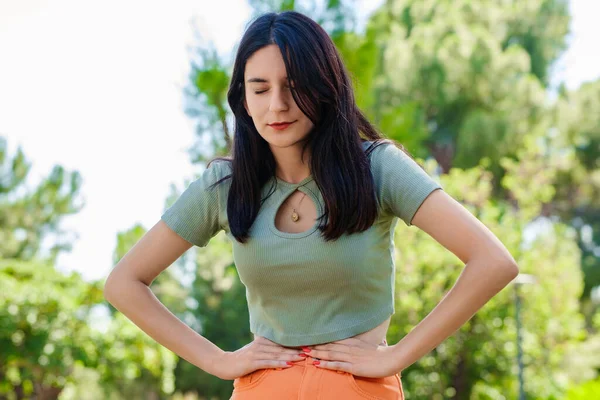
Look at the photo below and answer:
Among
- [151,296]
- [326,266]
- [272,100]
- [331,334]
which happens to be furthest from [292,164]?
[151,296]

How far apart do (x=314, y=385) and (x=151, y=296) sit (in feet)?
1.80

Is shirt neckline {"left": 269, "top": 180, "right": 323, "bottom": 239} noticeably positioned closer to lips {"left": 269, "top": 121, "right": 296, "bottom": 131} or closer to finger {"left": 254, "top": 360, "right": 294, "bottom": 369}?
lips {"left": 269, "top": 121, "right": 296, "bottom": 131}

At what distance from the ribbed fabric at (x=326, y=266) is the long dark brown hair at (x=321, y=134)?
3 cm

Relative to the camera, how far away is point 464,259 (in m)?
1.97

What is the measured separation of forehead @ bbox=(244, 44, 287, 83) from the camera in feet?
6.56

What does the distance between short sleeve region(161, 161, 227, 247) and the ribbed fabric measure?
5.4 inches

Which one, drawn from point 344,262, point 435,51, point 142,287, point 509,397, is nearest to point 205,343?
point 142,287

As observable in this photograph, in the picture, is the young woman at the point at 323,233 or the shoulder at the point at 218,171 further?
the shoulder at the point at 218,171

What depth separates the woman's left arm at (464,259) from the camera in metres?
1.93

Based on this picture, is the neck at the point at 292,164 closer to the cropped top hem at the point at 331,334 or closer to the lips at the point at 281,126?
the lips at the point at 281,126

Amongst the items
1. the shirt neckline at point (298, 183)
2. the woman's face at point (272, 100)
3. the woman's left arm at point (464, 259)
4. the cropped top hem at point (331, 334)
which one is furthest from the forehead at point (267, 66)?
the cropped top hem at point (331, 334)

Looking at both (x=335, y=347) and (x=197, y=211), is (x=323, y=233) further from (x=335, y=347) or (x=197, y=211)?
(x=197, y=211)

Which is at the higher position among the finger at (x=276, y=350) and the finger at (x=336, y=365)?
the finger at (x=276, y=350)

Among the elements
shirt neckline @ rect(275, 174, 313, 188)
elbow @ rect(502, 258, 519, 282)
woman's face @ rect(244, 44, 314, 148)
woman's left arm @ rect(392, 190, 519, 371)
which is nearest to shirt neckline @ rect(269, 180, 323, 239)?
shirt neckline @ rect(275, 174, 313, 188)
